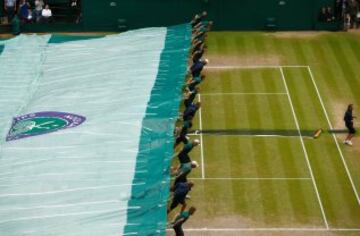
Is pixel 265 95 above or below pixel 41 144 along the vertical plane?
below

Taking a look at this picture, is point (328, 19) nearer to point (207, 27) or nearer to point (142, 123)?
point (207, 27)

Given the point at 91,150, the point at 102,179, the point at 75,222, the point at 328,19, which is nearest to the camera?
the point at 75,222

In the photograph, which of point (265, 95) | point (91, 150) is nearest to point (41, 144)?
point (91, 150)

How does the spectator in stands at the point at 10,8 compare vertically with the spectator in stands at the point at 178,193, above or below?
above

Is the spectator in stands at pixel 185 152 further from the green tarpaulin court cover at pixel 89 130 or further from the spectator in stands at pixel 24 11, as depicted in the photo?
the spectator in stands at pixel 24 11

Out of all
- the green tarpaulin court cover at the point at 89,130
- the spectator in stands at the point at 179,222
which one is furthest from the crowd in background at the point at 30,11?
the spectator in stands at the point at 179,222

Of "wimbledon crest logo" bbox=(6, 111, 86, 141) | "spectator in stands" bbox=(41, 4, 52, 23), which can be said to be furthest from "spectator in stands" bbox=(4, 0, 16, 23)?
"wimbledon crest logo" bbox=(6, 111, 86, 141)
